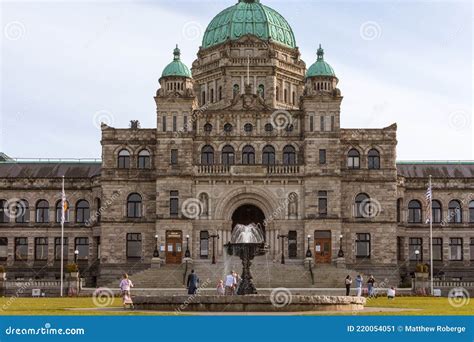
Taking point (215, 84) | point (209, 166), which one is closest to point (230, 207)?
point (209, 166)

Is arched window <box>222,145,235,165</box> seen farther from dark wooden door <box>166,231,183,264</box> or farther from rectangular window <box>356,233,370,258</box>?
rectangular window <box>356,233,370,258</box>

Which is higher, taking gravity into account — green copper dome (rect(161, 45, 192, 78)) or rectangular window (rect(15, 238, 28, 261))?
green copper dome (rect(161, 45, 192, 78))

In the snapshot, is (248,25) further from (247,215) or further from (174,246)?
(174,246)

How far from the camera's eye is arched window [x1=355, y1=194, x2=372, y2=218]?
91.1 metres

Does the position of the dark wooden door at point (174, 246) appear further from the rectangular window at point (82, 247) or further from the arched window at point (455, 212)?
the arched window at point (455, 212)

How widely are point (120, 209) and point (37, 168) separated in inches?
560

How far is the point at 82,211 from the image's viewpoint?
321 feet

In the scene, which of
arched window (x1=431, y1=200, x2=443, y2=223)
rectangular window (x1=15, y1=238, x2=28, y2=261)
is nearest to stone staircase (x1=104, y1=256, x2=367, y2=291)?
rectangular window (x1=15, y1=238, x2=28, y2=261)

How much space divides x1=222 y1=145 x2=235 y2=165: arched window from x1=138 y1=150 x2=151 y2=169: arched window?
7.10 m

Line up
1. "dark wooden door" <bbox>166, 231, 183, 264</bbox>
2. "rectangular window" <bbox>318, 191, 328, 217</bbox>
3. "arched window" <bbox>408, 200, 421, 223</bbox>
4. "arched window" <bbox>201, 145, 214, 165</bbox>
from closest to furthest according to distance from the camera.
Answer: "dark wooden door" <bbox>166, 231, 183, 264</bbox>, "rectangular window" <bbox>318, 191, 328, 217</bbox>, "arched window" <bbox>201, 145, 214, 165</bbox>, "arched window" <bbox>408, 200, 421, 223</bbox>

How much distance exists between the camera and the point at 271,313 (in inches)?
1686

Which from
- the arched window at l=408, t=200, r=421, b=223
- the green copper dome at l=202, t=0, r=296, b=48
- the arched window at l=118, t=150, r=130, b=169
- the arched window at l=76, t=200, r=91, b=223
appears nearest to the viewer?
the arched window at l=118, t=150, r=130, b=169

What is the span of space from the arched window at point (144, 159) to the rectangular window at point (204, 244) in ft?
27.7

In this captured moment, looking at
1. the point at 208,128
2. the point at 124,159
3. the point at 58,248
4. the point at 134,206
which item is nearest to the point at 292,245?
the point at 208,128
